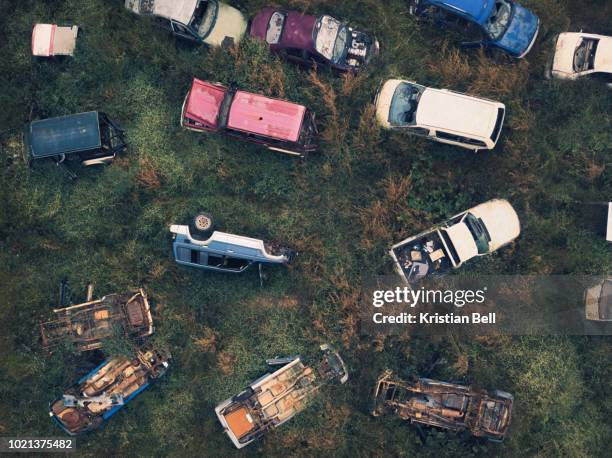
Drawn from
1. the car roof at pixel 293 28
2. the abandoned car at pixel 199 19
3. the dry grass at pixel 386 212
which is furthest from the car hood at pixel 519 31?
the abandoned car at pixel 199 19

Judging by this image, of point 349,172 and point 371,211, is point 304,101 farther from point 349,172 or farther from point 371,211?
point 371,211

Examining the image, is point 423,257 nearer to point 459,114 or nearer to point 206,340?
point 459,114

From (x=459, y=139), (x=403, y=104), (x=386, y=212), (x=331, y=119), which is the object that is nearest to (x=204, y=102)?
(x=331, y=119)

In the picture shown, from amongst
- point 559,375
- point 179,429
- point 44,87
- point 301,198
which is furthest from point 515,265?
point 44,87

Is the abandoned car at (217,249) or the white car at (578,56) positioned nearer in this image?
the abandoned car at (217,249)

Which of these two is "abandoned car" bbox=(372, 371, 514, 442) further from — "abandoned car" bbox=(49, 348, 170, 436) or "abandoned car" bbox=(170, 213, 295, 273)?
"abandoned car" bbox=(49, 348, 170, 436)

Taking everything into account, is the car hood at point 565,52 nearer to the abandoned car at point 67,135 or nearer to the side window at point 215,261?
the side window at point 215,261
